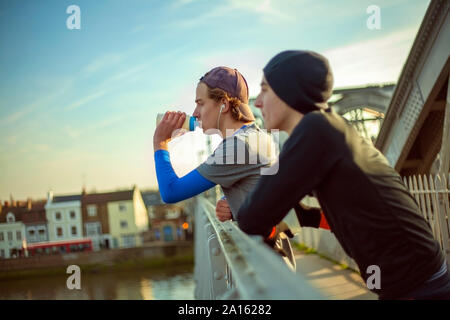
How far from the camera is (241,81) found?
2344mm

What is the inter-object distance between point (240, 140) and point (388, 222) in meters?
0.92

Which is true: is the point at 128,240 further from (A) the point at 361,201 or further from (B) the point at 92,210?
(A) the point at 361,201

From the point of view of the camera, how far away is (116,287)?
4006 cm

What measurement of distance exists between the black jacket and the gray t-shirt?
70 centimetres

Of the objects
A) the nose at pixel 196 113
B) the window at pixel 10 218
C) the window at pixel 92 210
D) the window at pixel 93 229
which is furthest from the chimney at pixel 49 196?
the nose at pixel 196 113

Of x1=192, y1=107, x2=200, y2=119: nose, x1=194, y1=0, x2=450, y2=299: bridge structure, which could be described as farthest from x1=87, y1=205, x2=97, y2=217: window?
x1=192, y1=107, x2=200, y2=119: nose

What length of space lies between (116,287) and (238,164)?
4063cm

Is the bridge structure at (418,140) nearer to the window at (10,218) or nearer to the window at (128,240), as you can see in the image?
the window at (10,218)

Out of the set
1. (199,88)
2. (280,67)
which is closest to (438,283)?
(280,67)

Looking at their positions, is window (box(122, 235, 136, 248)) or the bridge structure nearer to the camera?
the bridge structure

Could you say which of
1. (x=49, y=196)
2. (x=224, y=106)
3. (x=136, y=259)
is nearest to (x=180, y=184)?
(x=224, y=106)

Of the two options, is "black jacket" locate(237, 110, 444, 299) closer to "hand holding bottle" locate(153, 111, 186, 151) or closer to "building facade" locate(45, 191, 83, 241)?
"hand holding bottle" locate(153, 111, 186, 151)

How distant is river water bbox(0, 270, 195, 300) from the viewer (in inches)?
1246

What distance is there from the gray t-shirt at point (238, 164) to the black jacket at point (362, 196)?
0.70 metres
